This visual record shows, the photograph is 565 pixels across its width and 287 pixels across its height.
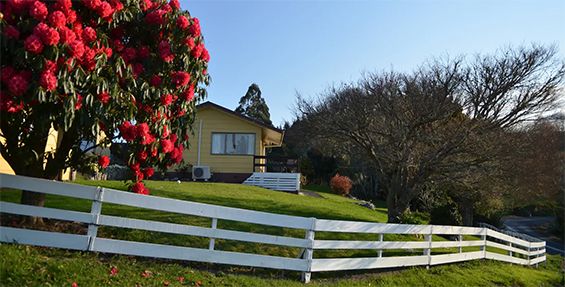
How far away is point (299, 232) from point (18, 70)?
6470mm

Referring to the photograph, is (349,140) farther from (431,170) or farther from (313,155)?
(313,155)

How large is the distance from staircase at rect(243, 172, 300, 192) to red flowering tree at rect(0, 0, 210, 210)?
580 inches

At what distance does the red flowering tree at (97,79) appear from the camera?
16.5ft

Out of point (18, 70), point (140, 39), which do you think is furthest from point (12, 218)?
point (140, 39)

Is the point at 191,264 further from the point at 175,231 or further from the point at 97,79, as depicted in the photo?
the point at 97,79

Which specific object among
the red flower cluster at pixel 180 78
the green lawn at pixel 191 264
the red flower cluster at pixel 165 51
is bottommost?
the green lawn at pixel 191 264

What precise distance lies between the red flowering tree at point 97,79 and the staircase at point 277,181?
1472 centimetres

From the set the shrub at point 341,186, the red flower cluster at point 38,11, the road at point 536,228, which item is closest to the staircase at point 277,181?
the shrub at point 341,186

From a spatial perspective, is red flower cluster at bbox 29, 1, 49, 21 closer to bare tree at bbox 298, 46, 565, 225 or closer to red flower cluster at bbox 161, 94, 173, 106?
red flower cluster at bbox 161, 94, 173, 106

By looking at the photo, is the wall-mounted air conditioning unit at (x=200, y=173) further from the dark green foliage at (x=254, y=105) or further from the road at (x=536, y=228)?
the dark green foliage at (x=254, y=105)

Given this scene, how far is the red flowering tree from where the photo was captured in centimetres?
502

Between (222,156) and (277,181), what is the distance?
3.60 m

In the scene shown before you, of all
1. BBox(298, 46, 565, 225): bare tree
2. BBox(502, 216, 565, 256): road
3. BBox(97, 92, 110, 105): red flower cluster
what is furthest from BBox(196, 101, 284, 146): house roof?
BBox(502, 216, 565, 256): road

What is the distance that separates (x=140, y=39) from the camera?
6.56 m
